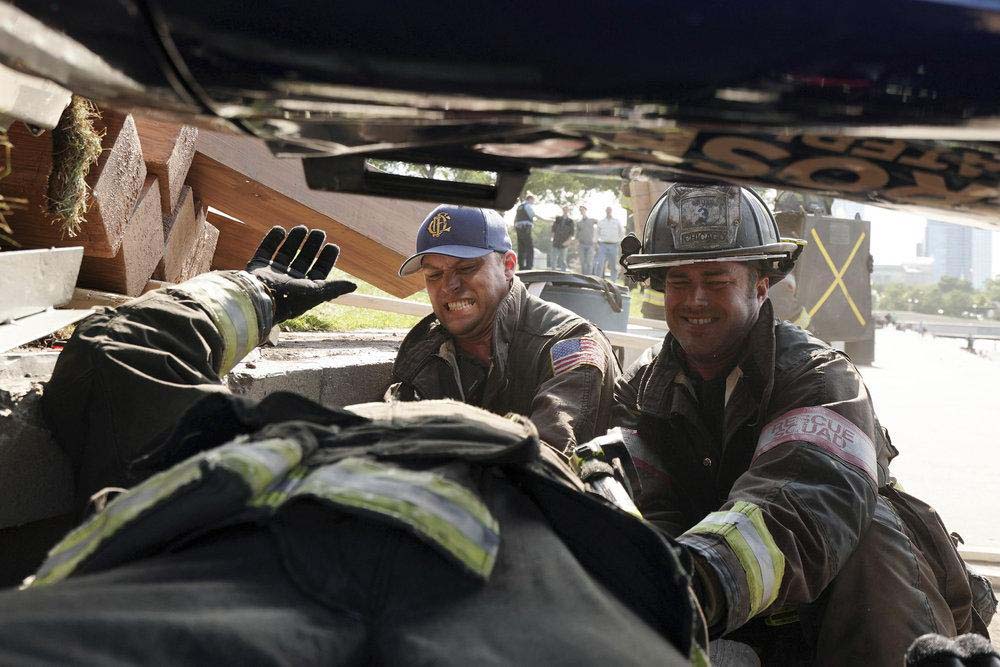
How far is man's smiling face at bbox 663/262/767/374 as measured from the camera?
10.8ft

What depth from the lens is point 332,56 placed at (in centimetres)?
156

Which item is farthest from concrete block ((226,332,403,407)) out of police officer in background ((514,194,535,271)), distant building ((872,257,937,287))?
distant building ((872,257,937,287))

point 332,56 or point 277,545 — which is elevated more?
point 332,56

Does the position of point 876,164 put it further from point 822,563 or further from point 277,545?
point 277,545

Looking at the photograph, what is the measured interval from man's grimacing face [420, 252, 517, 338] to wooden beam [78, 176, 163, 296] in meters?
1.28

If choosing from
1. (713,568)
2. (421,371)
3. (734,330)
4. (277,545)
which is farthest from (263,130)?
(421,371)

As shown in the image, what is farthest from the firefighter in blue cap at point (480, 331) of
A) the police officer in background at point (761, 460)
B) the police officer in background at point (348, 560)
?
the police officer in background at point (348, 560)

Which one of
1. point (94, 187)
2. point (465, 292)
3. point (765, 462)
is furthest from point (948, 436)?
point (94, 187)

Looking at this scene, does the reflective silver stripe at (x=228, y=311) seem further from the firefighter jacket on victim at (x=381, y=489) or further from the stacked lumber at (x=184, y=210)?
the firefighter jacket on victim at (x=381, y=489)

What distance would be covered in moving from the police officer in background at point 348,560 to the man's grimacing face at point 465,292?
2688 mm

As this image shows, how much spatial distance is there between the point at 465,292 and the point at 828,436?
6.69 feet

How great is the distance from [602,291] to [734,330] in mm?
3700

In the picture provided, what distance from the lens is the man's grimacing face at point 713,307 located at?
329 cm

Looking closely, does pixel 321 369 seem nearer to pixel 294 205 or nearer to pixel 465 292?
pixel 465 292
